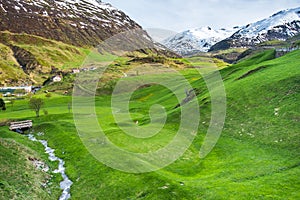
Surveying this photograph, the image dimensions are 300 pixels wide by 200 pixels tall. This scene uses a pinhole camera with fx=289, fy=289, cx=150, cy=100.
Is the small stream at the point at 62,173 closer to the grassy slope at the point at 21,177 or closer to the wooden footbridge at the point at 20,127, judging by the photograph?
the grassy slope at the point at 21,177

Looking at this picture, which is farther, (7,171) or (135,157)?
(135,157)

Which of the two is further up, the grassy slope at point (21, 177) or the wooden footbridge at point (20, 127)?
the wooden footbridge at point (20, 127)

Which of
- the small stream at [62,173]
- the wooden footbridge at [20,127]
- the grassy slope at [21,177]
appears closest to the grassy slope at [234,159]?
the small stream at [62,173]

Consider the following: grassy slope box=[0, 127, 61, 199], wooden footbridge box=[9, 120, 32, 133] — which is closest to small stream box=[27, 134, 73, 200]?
grassy slope box=[0, 127, 61, 199]

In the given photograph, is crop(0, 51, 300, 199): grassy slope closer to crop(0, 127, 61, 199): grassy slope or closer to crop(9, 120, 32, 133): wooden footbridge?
crop(0, 127, 61, 199): grassy slope

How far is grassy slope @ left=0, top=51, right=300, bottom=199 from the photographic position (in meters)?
28.8

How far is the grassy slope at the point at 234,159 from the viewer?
28.8 meters

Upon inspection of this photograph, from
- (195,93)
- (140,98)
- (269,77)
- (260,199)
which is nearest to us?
(260,199)

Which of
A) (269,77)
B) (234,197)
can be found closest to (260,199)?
(234,197)

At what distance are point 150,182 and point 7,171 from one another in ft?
60.3

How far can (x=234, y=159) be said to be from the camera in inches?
1476

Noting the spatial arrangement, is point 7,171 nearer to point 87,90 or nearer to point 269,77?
point 269,77

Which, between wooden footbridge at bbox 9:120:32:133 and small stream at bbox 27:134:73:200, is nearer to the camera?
small stream at bbox 27:134:73:200

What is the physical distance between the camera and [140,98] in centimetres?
13300
